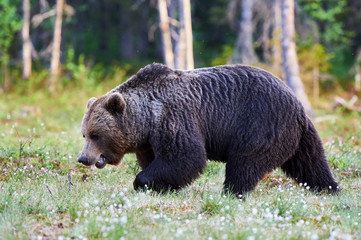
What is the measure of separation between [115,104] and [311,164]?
2.72 m

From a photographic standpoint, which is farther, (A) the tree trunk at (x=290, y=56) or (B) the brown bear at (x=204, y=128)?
(A) the tree trunk at (x=290, y=56)

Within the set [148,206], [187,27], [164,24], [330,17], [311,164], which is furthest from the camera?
[330,17]

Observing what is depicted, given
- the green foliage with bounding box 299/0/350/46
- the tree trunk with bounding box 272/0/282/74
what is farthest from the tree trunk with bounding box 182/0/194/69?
the green foliage with bounding box 299/0/350/46

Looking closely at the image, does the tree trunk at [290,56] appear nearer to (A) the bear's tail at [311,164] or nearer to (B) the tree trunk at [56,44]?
(A) the bear's tail at [311,164]

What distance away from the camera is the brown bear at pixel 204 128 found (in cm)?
597

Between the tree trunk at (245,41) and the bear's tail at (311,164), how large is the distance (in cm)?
1565

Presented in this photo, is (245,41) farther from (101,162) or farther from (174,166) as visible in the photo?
(174,166)

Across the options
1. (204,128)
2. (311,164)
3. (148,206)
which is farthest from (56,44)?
(148,206)

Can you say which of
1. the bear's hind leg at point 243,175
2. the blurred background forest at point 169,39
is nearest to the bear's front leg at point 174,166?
the bear's hind leg at point 243,175

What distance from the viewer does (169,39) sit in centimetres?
2094

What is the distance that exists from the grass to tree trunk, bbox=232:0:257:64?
13874 mm

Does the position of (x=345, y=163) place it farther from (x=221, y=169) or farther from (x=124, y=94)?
(x=124, y=94)

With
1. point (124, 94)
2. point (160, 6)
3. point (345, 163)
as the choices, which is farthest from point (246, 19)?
point (124, 94)

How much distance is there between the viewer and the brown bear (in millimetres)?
5969
